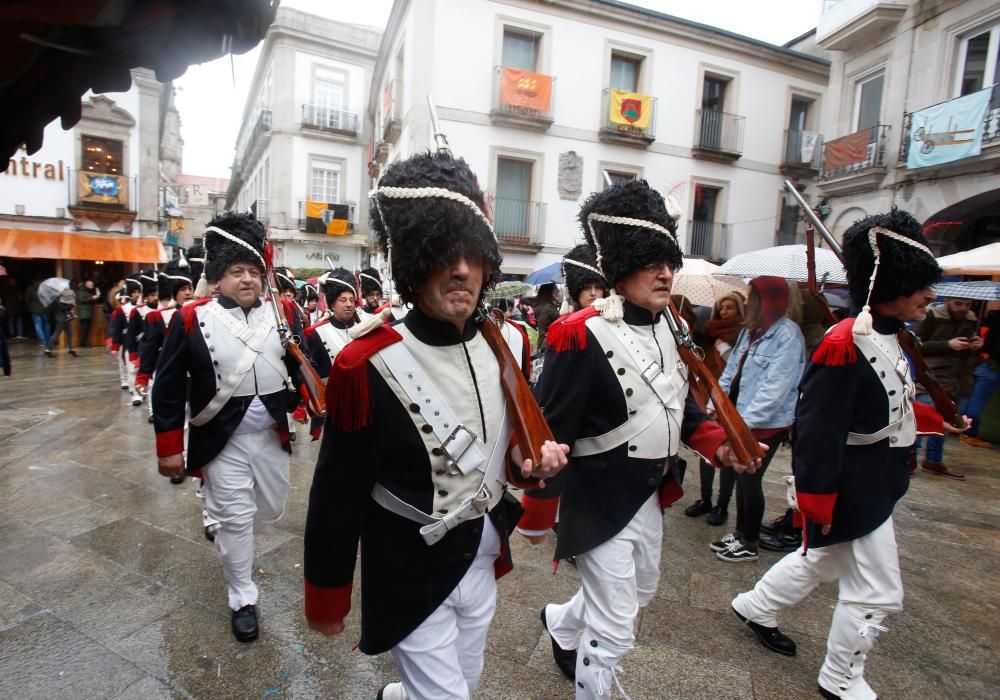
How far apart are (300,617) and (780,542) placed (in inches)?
135

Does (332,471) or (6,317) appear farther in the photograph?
(6,317)

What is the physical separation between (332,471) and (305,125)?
84.2ft

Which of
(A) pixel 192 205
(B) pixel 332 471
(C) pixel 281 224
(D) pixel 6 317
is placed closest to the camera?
(B) pixel 332 471

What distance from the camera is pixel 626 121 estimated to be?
17531 mm

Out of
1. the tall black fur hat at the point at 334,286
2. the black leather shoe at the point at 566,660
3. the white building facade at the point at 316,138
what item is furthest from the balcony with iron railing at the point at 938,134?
the white building facade at the point at 316,138

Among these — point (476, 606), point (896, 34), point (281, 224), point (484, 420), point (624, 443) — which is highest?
point (896, 34)

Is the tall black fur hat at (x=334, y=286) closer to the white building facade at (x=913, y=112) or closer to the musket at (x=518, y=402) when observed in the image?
the musket at (x=518, y=402)

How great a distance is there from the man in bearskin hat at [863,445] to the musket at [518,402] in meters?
1.51

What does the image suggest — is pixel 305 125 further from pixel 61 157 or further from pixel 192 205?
pixel 192 205

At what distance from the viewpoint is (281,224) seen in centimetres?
2383

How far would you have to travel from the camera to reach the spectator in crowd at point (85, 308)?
1516 cm

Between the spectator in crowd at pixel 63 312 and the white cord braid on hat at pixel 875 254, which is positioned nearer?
the white cord braid on hat at pixel 875 254

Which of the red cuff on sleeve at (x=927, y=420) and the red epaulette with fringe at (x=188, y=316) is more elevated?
the red epaulette with fringe at (x=188, y=316)

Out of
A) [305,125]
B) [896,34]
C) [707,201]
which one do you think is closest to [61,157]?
[305,125]
